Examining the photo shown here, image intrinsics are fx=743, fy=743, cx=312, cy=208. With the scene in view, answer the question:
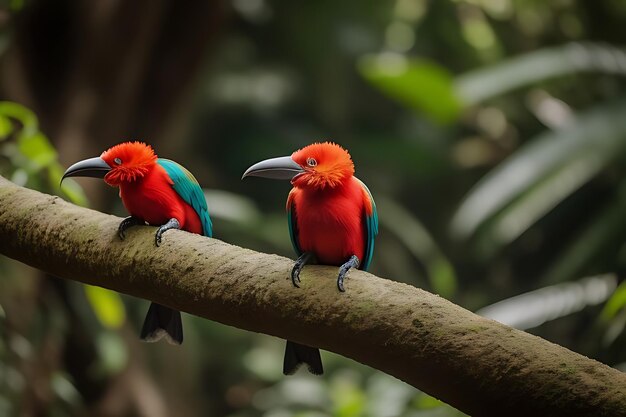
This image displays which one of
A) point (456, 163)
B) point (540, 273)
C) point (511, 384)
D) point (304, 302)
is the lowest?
point (511, 384)

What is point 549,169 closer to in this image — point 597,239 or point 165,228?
point 597,239

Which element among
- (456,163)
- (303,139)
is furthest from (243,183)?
(456,163)

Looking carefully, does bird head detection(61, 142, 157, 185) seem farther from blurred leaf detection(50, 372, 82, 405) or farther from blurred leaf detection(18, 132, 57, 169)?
blurred leaf detection(50, 372, 82, 405)

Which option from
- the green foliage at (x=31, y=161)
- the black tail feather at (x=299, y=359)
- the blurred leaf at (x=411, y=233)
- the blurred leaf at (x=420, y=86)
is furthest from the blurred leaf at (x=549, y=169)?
the black tail feather at (x=299, y=359)

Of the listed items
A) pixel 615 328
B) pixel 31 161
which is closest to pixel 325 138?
pixel 615 328

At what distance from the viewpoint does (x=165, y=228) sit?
5.28 ft

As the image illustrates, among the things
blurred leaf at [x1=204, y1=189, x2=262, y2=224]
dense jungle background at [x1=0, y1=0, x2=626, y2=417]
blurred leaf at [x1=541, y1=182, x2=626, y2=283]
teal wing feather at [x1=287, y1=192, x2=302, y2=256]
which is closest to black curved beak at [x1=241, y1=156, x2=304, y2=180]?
teal wing feather at [x1=287, y1=192, x2=302, y2=256]

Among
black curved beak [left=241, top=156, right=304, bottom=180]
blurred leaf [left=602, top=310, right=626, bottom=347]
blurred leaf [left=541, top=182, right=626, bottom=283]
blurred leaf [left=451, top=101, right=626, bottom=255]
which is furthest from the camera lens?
blurred leaf [left=541, top=182, right=626, bottom=283]

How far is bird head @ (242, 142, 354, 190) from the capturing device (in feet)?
5.16

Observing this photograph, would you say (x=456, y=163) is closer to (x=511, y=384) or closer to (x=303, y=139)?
(x=303, y=139)

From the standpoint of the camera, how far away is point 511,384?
1231 millimetres

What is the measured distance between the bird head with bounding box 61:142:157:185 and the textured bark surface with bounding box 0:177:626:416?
0.09m

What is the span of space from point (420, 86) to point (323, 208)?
8.88 feet

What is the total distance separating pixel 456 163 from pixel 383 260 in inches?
39.7
